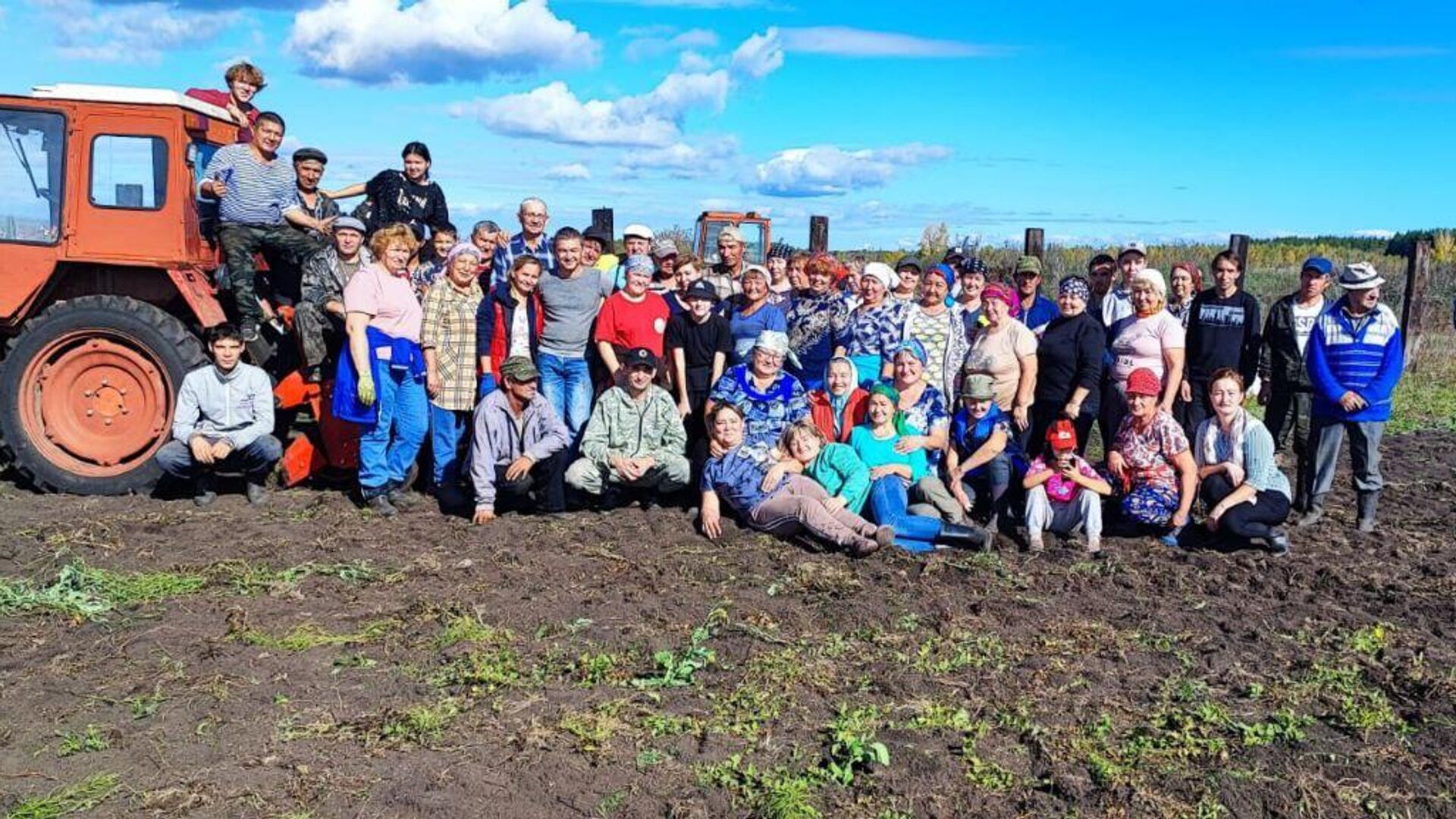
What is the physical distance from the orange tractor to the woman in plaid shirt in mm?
1391

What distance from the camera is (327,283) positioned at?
723 cm

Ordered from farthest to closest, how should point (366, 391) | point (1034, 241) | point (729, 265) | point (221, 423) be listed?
1. point (1034, 241)
2. point (729, 265)
3. point (221, 423)
4. point (366, 391)

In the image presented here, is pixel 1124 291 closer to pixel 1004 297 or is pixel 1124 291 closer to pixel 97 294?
pixel 1004 297

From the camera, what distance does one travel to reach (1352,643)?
5164 mm

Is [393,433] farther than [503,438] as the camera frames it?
Yes

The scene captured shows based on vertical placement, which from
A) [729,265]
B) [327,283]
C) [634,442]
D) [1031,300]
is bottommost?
[634,442]

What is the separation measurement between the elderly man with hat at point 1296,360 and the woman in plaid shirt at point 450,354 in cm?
507

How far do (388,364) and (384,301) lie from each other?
1.25ft

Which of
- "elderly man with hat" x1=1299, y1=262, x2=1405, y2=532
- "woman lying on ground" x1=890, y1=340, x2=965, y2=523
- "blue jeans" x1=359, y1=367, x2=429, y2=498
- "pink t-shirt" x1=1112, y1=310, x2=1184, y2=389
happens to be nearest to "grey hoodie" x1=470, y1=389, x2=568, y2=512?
"blue jeans" x1=359, y1=367, x2=429, y2=498

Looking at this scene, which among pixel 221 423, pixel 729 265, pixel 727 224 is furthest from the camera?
pixel 727 224

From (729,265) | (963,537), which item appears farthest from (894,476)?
(729,265)

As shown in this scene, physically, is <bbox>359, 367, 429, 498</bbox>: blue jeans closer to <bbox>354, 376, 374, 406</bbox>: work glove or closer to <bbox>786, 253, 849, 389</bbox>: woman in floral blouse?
<bbox>354, 376, 374, 406</bbox>: work glove

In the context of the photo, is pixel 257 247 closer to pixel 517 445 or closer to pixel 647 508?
pixel 517 445

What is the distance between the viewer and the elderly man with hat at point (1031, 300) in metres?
7.66
